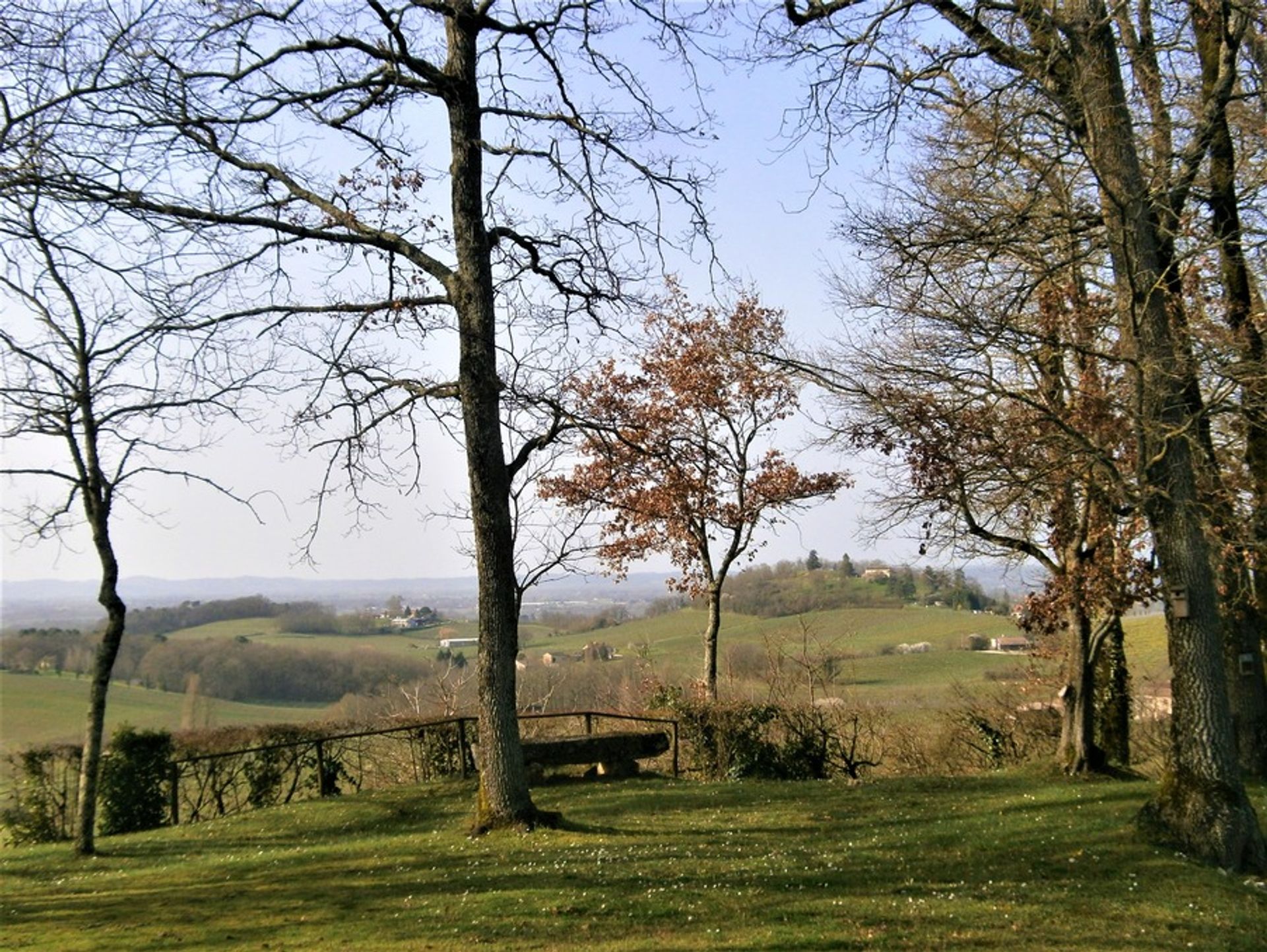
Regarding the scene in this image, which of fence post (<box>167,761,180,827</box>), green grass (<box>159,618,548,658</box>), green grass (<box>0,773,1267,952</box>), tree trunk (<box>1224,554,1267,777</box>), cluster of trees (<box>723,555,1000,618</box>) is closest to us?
green grass (<box>0,773,1267,952</box>)

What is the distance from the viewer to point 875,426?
38.3ft

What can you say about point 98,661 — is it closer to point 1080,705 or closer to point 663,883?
point 663,883

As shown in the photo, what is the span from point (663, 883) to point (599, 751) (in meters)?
6.55

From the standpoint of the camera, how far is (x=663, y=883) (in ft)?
23.2

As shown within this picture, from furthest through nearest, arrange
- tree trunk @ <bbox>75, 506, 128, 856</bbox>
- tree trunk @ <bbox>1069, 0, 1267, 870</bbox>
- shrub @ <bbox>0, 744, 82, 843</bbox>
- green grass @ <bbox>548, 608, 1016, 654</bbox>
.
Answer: green grass @ <bbox>548, 608, 1016, 654</bbox> < shrub @ <bbox>0, 744, 82, 843</bbox> < tree trunk @ <bbox>75, 506, 128, 856</bbox> < tree trunk @ <bbox>1069, 0, 1267, 870</bbox>

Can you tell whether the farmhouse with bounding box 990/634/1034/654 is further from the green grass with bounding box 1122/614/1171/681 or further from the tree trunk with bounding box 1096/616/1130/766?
the tree trunk with bounding box 1096/616/1130/766

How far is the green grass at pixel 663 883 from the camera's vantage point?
20.0 ft

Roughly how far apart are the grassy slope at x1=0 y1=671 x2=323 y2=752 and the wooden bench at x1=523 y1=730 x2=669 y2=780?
18.3 ft

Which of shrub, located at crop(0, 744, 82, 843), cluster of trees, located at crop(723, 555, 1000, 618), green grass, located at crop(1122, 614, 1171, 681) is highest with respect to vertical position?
cluster of trees, located at crop(723, 555, 1000, 618)

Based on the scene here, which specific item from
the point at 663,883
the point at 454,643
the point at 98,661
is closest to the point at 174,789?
the point at 98,661

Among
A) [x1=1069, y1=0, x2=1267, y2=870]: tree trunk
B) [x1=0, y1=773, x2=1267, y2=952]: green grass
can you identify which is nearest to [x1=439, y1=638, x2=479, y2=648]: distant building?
[x1=0, y1=773, x2=1267, y2=952]: green grass

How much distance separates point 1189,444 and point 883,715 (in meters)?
9.73

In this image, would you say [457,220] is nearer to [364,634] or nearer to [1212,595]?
[1212,595]

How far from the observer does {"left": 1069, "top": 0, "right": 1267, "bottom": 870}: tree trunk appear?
26.8ft
